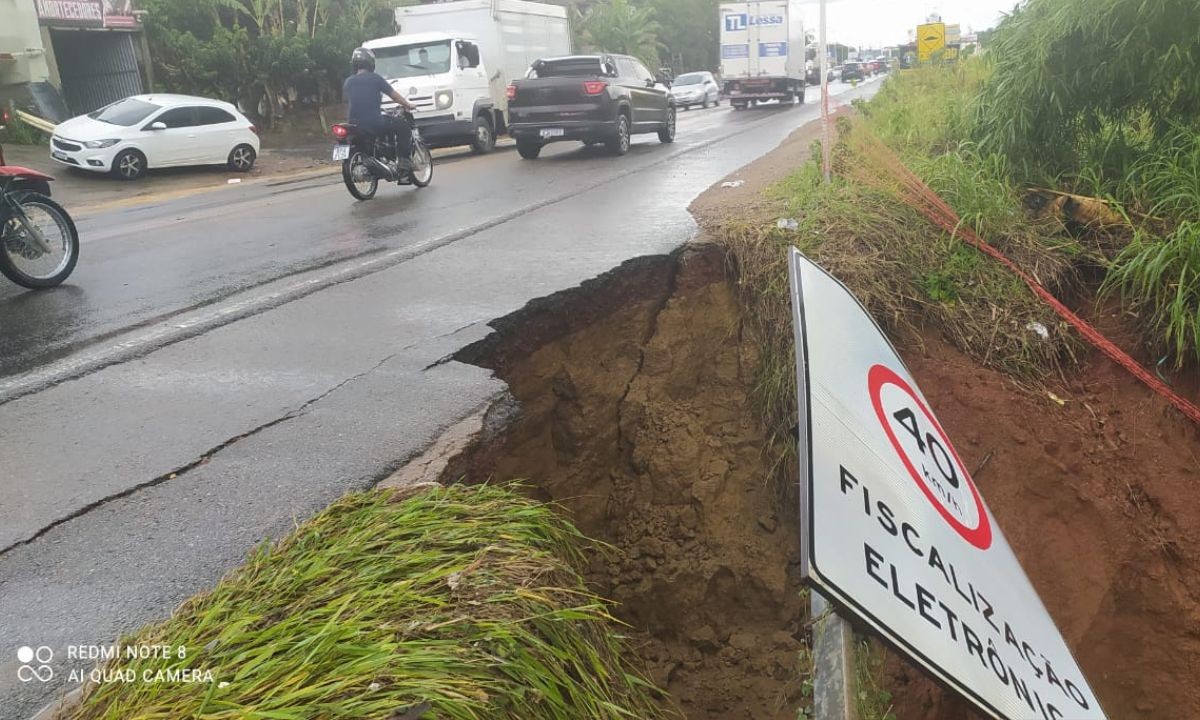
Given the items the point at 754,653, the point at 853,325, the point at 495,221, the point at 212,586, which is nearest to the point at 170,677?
the point at 212,586

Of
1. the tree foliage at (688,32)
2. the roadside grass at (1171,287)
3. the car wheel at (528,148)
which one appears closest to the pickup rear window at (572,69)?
the car wheel at (528,148)

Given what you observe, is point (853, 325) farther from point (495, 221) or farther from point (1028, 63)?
point (495, 221)

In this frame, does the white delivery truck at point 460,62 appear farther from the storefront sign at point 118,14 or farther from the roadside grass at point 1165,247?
the roadside grass at point 1165,247

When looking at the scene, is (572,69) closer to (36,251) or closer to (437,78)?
(437,78)

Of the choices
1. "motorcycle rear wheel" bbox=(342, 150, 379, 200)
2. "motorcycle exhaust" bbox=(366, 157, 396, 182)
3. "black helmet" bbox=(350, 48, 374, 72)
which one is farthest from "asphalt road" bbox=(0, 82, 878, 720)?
"black helmet" bbox=(350, 48, 374, 72)

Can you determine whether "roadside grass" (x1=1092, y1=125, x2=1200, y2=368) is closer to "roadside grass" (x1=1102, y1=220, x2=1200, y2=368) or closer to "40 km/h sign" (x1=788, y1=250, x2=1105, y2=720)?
"roadside grass" (x1=1102, y1=220, x2=1200, y2=368)

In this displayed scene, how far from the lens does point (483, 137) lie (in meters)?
18.6

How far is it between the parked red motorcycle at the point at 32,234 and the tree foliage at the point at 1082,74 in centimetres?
700

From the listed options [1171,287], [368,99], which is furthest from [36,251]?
[1171,287]

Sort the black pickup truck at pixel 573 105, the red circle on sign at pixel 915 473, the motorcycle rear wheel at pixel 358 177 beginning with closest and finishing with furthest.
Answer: the red circle on sign at pixel 915 473, the motorcycle rear wheel at pixel 358 177, the black pickup truck at pixel 573 105

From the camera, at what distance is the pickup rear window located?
16344 mm

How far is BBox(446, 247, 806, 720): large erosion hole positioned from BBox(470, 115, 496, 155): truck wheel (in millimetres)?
13166

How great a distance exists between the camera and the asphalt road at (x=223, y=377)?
2.87 meters

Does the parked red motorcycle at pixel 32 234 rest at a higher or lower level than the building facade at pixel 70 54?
lower
